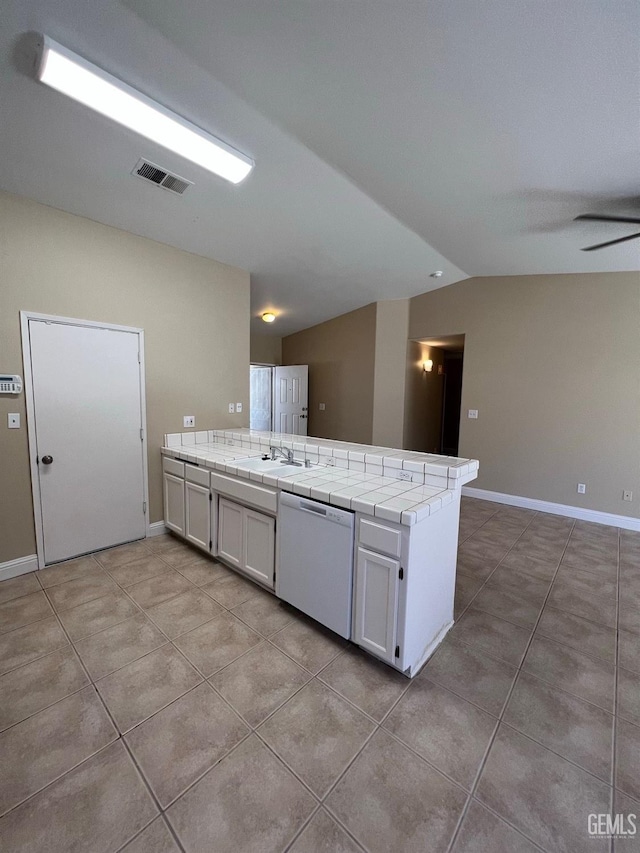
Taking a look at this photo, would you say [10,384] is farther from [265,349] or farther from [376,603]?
[265,349]

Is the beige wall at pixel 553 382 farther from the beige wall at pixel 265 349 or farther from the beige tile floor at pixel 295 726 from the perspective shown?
the beige wall at pixel 265 349

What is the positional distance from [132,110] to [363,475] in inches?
95.2

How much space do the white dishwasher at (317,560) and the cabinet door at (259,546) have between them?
103 mm

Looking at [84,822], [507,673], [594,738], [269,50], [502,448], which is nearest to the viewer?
[84,822]

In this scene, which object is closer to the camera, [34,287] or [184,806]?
[184,806]

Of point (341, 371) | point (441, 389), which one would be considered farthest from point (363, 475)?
point (441, 389)

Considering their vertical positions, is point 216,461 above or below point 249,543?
above

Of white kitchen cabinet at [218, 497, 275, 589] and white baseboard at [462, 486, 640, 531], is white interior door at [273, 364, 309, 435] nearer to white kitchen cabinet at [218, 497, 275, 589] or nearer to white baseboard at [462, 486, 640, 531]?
white baseboard at [462, 486, 640, 531]

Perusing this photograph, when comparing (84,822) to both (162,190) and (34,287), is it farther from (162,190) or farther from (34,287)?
(162,190)

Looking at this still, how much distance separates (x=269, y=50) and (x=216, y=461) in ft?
7.90

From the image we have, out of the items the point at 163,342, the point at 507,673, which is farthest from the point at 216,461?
the point at 507,673

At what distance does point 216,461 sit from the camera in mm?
2779

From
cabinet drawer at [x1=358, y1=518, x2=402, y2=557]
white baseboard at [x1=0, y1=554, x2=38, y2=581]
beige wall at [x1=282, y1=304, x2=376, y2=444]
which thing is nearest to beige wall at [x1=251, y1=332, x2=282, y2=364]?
beige wall at [x1=282, y1=304, x2=376, y2=444]

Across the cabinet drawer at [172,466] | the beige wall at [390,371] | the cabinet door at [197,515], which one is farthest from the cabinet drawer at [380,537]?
the beige wall at [390,371]
